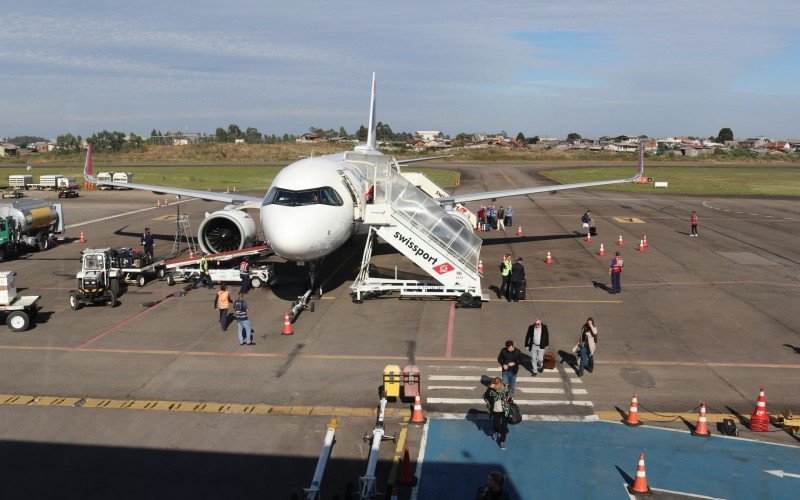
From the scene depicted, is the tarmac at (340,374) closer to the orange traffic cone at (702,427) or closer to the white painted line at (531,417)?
the white painted line at (531,417)

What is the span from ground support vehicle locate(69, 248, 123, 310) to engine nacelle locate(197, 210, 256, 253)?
4.94m

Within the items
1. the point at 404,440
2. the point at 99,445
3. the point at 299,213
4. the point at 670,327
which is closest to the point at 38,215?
the point at 299,213

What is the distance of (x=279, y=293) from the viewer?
2738 centimetres

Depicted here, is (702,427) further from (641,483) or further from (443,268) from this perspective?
(443,268)

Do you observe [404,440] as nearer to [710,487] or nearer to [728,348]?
[710,487]

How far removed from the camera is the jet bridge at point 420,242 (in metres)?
24.9

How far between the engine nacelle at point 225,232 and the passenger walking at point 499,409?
1940 cm

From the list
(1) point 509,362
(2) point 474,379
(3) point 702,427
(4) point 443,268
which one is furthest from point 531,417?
(4) point 443,268

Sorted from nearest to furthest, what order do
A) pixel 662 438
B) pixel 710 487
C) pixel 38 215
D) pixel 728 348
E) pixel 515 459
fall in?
pixel 710 487, pixel 515 459, pixel 662 438, pixel 728 348, pixel 38 215

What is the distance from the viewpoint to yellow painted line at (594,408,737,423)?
15141 mm

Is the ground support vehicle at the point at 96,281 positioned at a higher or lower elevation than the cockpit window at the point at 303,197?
lower

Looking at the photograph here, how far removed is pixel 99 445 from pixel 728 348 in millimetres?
18138

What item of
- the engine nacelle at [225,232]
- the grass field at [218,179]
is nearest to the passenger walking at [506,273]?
the engine nacelle at [225,232]

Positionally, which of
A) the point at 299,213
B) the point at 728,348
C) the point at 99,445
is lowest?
the point at 99,445
